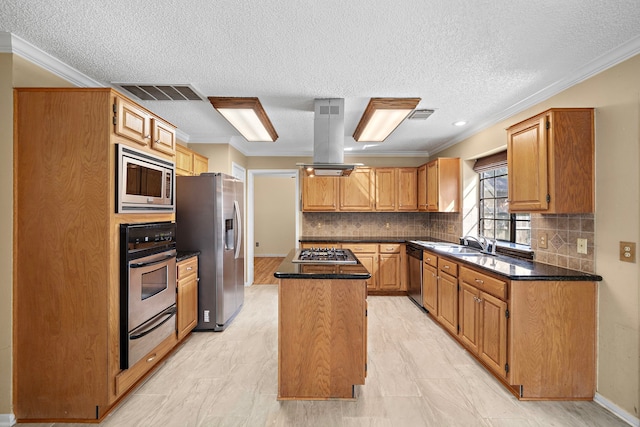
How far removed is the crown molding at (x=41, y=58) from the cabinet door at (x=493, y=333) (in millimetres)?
3763

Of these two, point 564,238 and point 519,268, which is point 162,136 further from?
point 564,238

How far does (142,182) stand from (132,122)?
44 centimetres

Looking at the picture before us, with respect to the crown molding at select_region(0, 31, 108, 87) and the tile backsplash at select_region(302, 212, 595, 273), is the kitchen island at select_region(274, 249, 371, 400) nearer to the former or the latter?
the tile backsplash at select_region(302, 212, 595, 273)

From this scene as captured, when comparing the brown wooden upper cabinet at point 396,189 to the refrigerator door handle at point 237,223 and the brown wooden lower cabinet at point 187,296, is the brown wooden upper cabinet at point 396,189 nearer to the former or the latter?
the refrigerator door handle at point 237,223

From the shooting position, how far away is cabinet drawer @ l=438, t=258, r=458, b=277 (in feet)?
10.4

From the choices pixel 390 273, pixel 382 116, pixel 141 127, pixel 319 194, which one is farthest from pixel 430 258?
pixel 141 127

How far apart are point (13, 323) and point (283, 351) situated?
1745 millimetres

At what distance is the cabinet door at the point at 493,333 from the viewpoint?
7.66 feet

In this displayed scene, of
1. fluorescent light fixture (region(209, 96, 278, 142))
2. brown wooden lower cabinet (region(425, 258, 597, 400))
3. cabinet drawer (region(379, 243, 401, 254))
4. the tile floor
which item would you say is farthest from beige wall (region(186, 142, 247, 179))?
brown wooden lower cabinet (region(425, 258, 597, 400))

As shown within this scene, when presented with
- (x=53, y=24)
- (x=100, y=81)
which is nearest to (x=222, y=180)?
(x=100, y=81)

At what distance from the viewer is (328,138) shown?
3.07m

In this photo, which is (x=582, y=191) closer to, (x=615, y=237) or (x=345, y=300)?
(x=615, y=237)

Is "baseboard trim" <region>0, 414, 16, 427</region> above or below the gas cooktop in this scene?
below

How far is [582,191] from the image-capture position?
7.40ft
